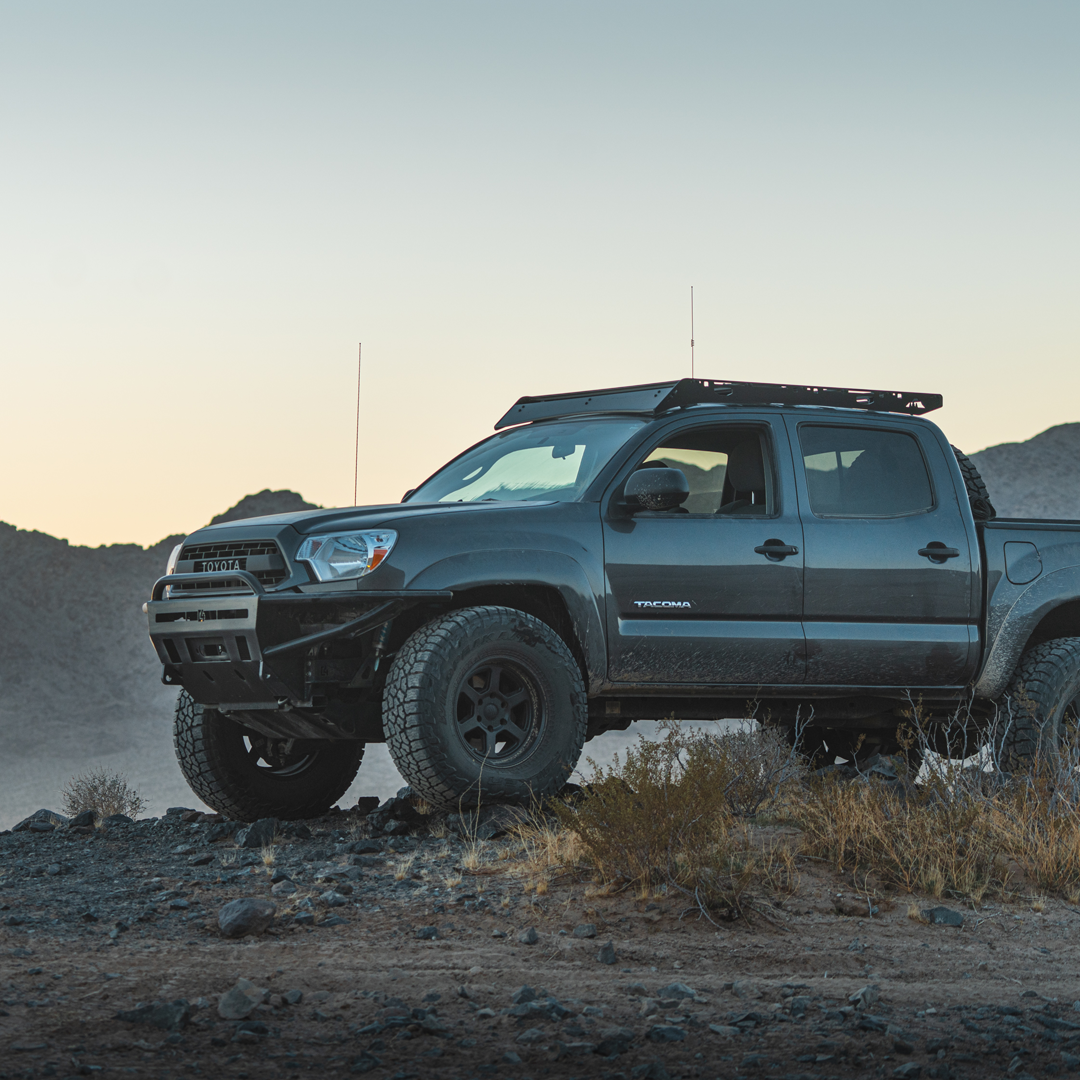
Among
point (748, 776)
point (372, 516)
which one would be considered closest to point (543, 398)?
point (372, 516)

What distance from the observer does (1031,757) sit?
9.08 m

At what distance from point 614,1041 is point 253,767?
4682mm

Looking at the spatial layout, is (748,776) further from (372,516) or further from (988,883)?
(372,516)

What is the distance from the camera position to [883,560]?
8508mm

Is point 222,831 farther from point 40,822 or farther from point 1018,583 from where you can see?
point 1018,583

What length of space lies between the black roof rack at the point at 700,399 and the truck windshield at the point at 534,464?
16 centimetres

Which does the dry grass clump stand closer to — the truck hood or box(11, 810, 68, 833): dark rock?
the truck hood

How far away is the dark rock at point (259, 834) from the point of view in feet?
25.8

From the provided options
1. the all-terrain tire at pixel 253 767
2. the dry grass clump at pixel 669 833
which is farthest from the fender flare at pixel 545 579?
the all-terrain tire at pixel 253 767

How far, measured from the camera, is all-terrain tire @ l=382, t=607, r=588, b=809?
721cm

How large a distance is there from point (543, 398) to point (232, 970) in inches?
192

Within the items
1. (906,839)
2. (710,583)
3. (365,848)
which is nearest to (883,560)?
(710,583)

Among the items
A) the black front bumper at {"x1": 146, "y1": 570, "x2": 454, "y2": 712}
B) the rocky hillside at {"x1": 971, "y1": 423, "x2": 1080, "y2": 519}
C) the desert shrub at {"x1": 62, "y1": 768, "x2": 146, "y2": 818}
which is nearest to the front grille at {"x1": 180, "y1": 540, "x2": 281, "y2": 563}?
the black front bumper at {"x1": 146, "y1": 570, "x2": 454, "y2": 712}

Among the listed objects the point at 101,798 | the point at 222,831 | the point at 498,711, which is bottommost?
the point at 101,798
